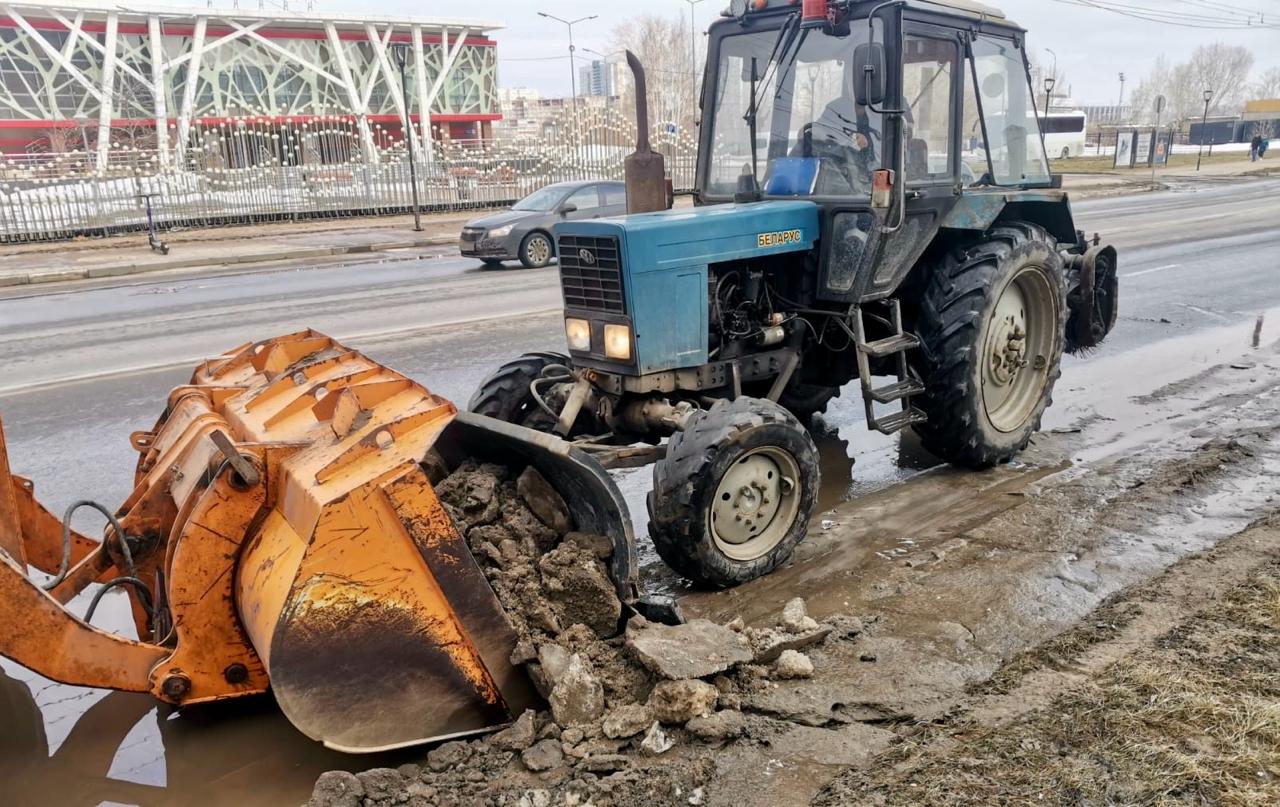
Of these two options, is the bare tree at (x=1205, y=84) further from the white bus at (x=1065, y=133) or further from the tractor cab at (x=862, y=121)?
the tractor cab at (x=862, y=121)

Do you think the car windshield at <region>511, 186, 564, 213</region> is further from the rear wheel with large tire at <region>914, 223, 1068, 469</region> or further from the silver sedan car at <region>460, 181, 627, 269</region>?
the rear wheel with large tire at <region>914, 223, 1068, 469</region>

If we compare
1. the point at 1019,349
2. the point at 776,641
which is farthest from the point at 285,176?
the point at 776,641

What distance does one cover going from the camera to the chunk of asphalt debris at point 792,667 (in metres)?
3.55

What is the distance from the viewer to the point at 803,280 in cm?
535

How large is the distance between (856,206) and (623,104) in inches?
2373

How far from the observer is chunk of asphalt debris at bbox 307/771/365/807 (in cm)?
293

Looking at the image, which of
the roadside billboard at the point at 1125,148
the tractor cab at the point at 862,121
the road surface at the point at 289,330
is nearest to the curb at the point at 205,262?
the road surface at the point at 289,330

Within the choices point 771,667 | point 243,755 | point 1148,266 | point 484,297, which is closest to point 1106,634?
point 771,667

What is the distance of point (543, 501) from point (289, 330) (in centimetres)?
737

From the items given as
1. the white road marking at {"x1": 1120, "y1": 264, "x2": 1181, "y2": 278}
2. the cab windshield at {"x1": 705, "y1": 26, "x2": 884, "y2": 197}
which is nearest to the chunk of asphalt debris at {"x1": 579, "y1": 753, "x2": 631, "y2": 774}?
the cab windshield at {"x1": 705, "y1": 26, "x2": 884, "y2": 197}

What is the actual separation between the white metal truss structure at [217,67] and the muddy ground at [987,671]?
39.1 meters

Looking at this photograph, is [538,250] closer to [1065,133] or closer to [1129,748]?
[1129,748]

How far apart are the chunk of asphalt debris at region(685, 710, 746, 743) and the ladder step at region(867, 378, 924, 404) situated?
2448 mm

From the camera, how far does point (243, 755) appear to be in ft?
11.1
